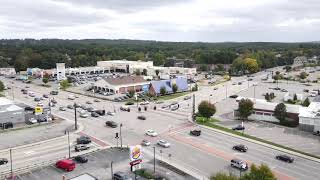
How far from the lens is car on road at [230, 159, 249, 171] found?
30458mm

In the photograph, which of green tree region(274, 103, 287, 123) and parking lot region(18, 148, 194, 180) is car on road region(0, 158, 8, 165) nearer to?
parking lot region(18, 148, 194, 180)

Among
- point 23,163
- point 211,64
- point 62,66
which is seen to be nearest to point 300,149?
point 23,163

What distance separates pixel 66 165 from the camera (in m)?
30.2

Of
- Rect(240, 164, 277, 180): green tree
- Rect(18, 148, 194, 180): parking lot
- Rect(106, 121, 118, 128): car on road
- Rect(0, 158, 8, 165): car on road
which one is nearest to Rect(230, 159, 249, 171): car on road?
Rect(18, 148, 194, 180): parking lot

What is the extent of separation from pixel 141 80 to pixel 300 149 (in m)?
49.4

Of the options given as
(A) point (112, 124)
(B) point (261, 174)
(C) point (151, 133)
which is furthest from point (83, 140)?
(B) point (261, 174)

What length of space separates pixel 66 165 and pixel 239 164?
52.7 feet

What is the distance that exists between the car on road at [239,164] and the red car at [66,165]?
1497 centimetres

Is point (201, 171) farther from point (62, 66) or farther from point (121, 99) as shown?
point (62, 66)

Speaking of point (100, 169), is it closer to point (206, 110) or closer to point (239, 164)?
point (239, 164)

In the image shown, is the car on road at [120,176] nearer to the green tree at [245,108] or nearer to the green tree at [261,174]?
the green tree at [261,174]

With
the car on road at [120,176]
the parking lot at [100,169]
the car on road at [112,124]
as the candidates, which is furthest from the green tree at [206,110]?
the car on road at [120,176]

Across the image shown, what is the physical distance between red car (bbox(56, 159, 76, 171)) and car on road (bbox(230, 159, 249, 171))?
49.1 ft

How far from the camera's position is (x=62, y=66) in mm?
97250
